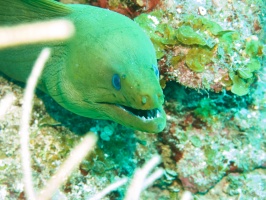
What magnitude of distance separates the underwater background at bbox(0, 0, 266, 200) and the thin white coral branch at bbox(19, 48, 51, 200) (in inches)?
3.7

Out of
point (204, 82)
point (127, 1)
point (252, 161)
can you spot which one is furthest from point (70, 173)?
point (252, 161)

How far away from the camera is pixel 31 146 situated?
302 centimetres

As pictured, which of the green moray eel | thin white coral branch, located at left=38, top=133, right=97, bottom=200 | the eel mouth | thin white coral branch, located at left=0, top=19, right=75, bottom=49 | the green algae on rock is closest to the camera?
the green moray eel

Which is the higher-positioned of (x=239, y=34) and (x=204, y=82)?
(x=239, y=34)

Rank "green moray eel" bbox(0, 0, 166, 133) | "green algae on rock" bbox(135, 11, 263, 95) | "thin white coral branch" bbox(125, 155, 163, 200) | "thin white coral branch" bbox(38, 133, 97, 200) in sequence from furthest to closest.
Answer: "thin white coral branch" bbox(125, 155, 163, 200) < "green algae on rock" bbox(135, 11, 263, 95) < "thin white coral branch" bbox(38, 133, 97, 200) < "green moray eel" bbox(0, 0, 166, 133)

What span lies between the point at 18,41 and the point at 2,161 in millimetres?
1187

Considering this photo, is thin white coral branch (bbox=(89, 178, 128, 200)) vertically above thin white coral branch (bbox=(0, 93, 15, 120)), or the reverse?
thin white coral branch (bbox=(0, 93, 15, 120))

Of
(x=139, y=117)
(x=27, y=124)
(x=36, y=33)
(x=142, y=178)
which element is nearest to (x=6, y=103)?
(x=27, y=124)

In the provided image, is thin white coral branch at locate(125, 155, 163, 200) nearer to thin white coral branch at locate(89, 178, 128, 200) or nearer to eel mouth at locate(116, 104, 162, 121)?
thin white coral branch at locate(89, 178, 128, 200)

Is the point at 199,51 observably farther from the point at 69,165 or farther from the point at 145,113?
the point at 69,165

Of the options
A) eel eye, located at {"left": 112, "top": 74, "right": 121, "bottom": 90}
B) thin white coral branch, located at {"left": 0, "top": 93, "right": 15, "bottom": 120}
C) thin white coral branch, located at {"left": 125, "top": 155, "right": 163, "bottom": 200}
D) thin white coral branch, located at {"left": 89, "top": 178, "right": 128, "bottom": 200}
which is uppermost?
eel eye, located at {"left": 112, "top": 74, "right": 121, "bottom": 90}

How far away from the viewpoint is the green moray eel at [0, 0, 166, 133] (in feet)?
7.04

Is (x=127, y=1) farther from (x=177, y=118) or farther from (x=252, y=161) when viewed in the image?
(x=252, y=161)

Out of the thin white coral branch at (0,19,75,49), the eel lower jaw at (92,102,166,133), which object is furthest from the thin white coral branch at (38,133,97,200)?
the thin white coral branch at (0,19,75,49)
